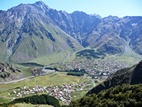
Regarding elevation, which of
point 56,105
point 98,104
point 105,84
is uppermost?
point 98,104

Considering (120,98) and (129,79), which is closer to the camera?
(120,98)

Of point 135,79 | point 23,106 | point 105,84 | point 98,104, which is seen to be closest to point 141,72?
point 135,79

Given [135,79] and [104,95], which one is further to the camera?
[135,79]

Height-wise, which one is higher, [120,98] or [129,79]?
[120,98]

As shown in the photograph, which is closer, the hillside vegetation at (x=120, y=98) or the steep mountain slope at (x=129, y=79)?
the hillside vegetation at (x=120, y=98)

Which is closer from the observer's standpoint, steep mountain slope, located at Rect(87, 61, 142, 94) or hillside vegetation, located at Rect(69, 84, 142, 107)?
hillside vegetation, located at Rect(69, 84, 142, 107)

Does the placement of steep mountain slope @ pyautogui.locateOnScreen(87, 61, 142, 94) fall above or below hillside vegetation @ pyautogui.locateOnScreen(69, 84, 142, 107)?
below

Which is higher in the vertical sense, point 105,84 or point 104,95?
point 104,95

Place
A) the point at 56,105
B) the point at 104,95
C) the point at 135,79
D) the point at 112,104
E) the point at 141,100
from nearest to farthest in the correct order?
the point at 141,100
the point at 112,104
the point at 104,95
the point at 135,79
the point at 56,105

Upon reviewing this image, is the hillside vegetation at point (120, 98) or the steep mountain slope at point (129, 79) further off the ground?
the hillside vegetation at point (120, 98)

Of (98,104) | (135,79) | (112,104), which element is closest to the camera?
(112,104)

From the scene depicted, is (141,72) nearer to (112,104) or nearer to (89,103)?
(89,103)
